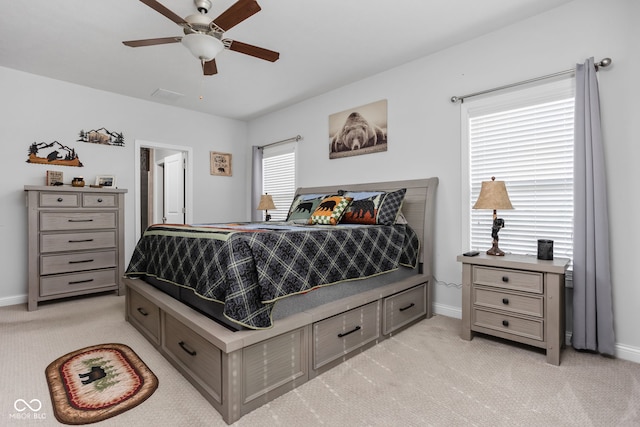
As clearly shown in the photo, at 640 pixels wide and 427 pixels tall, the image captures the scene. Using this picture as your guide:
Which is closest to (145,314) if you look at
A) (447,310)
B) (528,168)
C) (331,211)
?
(331,211)

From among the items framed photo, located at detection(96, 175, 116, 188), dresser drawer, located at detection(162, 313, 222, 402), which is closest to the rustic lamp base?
dresser drawer, located at detection(162, 313, 222, 402)

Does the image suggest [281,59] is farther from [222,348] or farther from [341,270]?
[222,348]

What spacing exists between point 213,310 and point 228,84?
297 centimetres

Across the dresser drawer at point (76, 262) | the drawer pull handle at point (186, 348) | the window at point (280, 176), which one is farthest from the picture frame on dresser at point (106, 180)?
the drawer pull handle at point (186, 348)

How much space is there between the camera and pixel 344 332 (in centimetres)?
213

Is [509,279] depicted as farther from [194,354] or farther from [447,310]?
[194,354]

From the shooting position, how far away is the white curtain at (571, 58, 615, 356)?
83.2 inches

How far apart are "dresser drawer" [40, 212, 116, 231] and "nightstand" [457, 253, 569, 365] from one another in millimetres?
3751

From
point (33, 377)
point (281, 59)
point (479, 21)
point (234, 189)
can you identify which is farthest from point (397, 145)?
point (33, 377)

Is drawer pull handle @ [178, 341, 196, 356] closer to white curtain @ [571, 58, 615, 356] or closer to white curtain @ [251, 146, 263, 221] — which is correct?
white curtain @ [571, 58, 615, 356]

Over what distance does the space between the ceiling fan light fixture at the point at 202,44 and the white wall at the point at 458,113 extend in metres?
1.99

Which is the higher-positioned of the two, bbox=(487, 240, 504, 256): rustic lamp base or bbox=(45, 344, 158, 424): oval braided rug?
bbox=(487, 240, 504, 256): rustic lamp base

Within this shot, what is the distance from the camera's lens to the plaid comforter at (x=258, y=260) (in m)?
1.65

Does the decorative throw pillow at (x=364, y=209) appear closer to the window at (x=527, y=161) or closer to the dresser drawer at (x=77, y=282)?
the window at (x=527, y=161)
